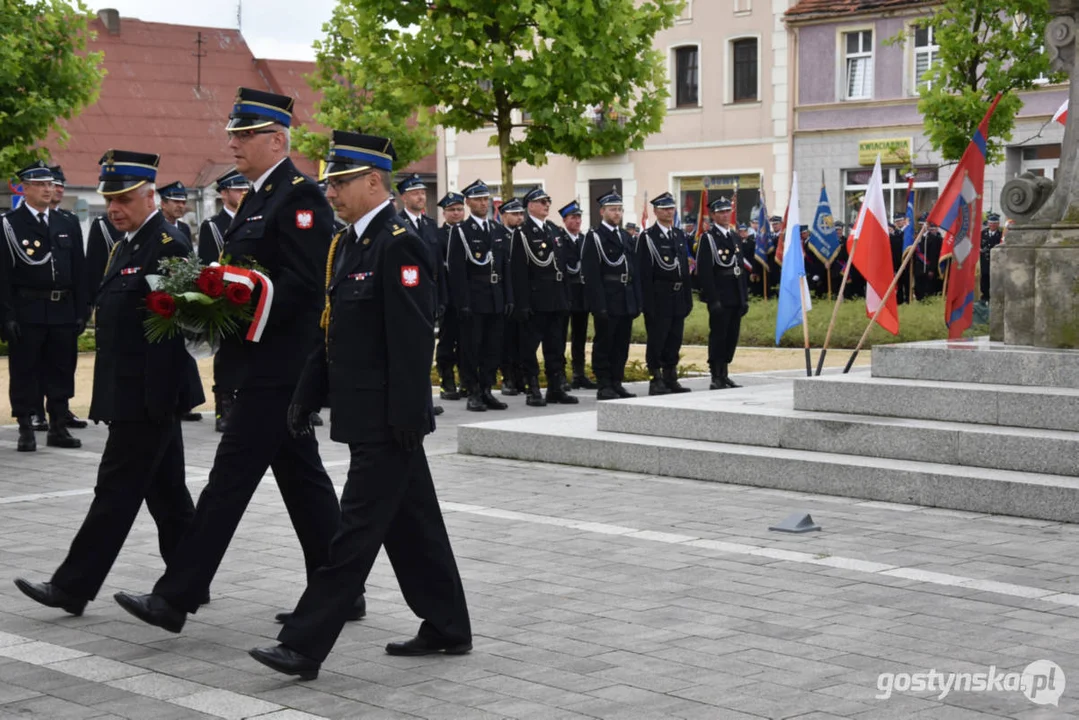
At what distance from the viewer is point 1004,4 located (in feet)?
88.0

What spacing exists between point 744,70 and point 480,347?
28.1 metres

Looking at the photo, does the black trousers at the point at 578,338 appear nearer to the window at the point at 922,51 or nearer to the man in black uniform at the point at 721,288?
the man in black uniform at the point at 721,288

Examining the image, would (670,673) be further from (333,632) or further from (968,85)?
(968,85)

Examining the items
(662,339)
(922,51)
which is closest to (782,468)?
(662,339)

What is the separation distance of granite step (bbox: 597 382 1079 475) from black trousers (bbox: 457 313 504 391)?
11.6ft

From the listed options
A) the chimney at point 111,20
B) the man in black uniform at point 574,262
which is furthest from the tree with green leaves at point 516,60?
the chimney at point 111,20

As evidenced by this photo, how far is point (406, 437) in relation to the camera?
239 inches

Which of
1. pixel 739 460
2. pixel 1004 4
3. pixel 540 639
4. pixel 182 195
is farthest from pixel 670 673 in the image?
pixel 1004 4

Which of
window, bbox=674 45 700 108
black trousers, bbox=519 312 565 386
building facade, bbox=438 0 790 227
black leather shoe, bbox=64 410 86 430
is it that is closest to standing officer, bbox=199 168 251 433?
black leather shoe, bbox=64 410 86 430

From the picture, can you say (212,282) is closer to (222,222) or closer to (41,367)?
(41,367)

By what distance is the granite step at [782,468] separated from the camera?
9.44 metres

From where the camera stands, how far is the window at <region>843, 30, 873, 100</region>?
1577 inches

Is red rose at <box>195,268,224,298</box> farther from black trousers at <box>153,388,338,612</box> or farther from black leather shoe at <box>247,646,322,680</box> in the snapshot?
black leather shoe at <box>247,646,322,680</box>

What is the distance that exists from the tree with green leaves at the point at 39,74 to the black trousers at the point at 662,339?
11.7 metres
